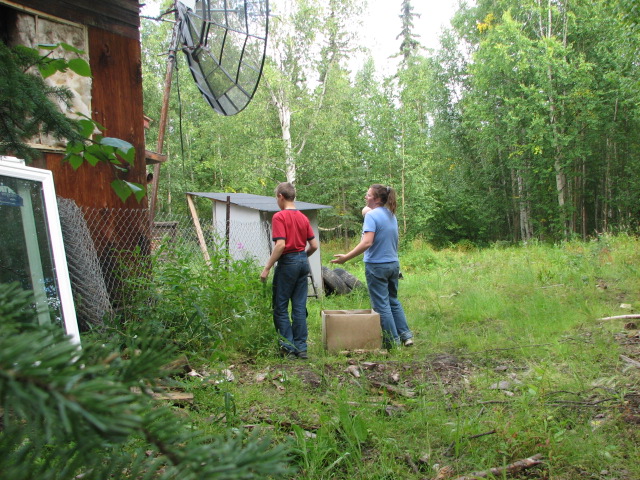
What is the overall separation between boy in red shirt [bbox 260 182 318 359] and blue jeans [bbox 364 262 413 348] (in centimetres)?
75

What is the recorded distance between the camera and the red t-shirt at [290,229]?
505 centimetres

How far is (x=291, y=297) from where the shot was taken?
5281 millimetres

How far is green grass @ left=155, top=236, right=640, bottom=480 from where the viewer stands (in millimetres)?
2574

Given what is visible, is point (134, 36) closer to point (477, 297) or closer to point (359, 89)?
point (477, 297)

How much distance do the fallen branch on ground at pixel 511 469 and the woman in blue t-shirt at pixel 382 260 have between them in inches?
105

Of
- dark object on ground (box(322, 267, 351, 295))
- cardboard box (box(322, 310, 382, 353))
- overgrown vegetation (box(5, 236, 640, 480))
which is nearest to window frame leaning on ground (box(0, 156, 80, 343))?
overgrown vegetation (box(5, 236, 640, 480))

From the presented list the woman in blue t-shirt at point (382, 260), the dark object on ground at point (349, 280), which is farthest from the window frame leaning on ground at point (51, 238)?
the dark object on ground at point (349, 280)

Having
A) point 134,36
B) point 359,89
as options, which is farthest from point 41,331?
point 359,89

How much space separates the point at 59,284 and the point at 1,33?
3350 mm

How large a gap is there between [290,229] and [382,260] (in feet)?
3.54

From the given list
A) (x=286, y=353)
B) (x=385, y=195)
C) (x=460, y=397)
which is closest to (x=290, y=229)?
(x=385, y=195)

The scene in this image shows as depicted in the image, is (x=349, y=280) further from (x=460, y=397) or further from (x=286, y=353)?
(x=460, y=397)

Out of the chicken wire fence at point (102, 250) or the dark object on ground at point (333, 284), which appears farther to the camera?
the dark object on ground at point (333, 284)

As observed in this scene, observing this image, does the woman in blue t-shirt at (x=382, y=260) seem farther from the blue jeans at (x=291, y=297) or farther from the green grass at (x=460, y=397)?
the blue jeans at (x=291, y=297)
